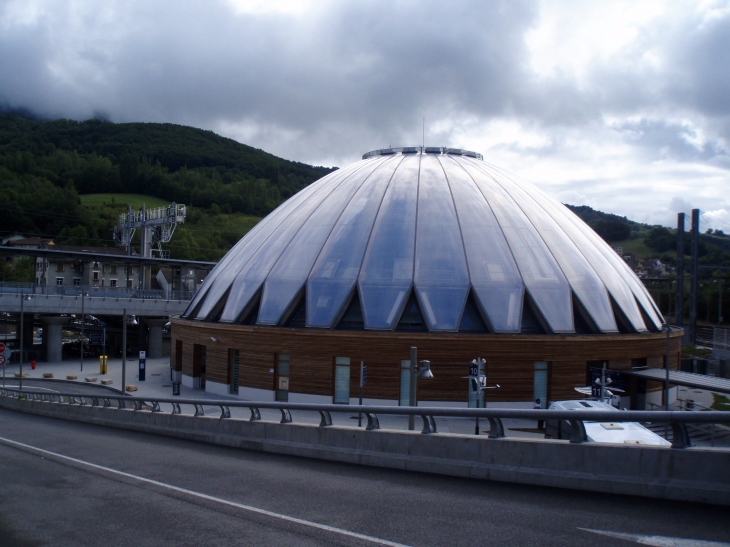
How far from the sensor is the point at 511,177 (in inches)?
1421

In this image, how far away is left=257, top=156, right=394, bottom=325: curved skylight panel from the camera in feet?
85.8

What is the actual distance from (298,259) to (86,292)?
30.5 metres

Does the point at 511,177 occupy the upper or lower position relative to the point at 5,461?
upper

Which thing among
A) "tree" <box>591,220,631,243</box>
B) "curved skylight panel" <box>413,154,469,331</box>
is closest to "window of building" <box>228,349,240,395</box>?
"curved skylight panel" <box>413,154,469,331</box>

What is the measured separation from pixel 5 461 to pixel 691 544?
12003mm

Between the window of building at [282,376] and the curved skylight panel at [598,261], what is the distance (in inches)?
610

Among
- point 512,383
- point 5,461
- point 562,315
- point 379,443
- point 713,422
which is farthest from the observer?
point 562,315

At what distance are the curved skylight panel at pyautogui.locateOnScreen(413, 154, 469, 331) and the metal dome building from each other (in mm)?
59

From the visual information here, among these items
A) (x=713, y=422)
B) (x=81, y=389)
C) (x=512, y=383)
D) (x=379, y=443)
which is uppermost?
(x=713, y=422)

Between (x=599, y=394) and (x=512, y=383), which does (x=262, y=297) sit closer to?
(x=512, y=383)

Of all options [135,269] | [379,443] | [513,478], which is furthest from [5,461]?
[135,269]

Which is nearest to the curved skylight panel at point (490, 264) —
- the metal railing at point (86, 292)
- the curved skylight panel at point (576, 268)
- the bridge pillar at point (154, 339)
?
the curved skylight panel at point (576, 268)

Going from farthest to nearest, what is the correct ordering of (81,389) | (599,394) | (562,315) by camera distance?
(81,389), (562,315), (599,394)

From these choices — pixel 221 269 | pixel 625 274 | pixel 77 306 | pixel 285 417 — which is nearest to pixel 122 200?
pixel 77 306
